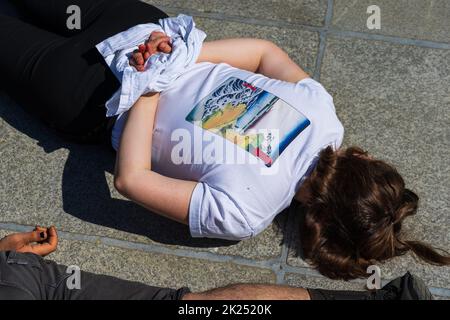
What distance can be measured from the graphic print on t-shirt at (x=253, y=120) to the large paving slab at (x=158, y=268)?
0.60 metres

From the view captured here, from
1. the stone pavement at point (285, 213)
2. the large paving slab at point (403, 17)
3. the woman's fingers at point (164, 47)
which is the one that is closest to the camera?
the woman's fingers at point (164, 47)

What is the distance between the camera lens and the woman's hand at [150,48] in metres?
2.82

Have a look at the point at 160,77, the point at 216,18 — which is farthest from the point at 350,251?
the point at 216,18

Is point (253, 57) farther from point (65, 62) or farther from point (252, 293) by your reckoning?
point (252, 293)

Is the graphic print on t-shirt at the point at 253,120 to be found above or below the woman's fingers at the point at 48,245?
above

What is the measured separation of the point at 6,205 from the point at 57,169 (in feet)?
0.99

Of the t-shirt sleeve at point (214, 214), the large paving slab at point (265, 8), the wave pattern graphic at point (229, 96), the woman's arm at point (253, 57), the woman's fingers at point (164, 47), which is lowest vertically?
the t-shirt sleeve at point (214, 214)

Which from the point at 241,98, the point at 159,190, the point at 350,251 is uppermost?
the point at 241,98

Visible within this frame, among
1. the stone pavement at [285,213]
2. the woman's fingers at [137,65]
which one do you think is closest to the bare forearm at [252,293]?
the stone pavement at [285,213]

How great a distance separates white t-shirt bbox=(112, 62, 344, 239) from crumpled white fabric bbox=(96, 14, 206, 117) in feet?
0.39

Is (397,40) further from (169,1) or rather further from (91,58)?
(91,58)

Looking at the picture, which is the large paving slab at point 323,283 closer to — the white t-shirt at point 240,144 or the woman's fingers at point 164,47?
the white t-shirt at point 240,144

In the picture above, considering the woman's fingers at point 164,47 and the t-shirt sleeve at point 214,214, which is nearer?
the t-shirt sleeve at point 214,214

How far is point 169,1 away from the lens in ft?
12.6
